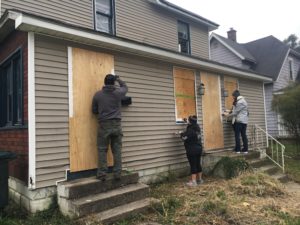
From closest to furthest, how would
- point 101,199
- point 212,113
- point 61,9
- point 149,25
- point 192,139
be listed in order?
point 101,199, point 192,139, point 61,9, point 212,113, point 149,25

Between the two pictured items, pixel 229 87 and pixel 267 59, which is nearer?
pixel 229 87

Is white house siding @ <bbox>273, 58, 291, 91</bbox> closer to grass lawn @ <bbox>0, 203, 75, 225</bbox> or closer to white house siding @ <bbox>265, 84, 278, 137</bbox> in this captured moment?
white house siding @ <bbox>265, 84, 278, 137</bbox>

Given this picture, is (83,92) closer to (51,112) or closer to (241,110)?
(51,112)

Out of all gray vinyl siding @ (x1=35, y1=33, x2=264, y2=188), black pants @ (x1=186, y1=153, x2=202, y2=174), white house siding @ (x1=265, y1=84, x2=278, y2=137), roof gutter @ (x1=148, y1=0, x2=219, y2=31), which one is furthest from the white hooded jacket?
white house siding @ (x1=265, y1=84, x2=278, y2=137)

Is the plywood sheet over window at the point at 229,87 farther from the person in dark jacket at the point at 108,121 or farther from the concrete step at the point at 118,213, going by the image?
the concrete step at the point at 118,213

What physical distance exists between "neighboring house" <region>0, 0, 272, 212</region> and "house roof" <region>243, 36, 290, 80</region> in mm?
11218

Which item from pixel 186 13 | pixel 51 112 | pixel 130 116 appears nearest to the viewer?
pixel 51 112

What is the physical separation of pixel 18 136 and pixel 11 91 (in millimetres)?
1258

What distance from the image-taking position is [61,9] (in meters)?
9.29

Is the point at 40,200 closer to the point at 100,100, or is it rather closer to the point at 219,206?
the point at 100,100

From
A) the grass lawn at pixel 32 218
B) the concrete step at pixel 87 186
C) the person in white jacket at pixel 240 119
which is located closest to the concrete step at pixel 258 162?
the person in white jacket at pixel 240 119

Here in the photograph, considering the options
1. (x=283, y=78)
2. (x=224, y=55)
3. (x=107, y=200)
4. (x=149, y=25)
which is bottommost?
(x=107, y=200)

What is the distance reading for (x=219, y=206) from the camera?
5574 millimetres

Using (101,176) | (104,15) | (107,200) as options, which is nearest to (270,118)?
(104,15)
